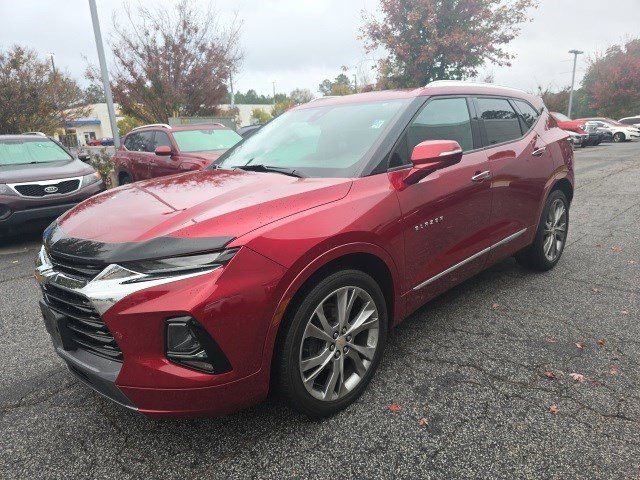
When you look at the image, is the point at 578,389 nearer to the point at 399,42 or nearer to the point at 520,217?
the point at 520,217

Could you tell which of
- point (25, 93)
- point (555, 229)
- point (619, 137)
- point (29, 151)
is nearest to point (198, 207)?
point (555, 229)

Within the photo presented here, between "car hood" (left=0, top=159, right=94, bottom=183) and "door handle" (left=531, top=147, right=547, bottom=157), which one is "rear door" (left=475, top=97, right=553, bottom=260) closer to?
"door handle" (left=531, top=147, right=547, bottom=157)

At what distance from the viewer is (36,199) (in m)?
5.82

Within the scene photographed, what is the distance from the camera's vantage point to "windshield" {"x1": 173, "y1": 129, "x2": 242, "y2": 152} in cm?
830

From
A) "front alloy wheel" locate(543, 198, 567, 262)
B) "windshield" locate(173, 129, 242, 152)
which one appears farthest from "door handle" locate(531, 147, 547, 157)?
"windshield" locate(173, 129, 242, 152)

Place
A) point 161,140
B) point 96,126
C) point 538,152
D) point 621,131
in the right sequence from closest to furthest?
point 538,152
point 161,140
point 621,131
point 96,126

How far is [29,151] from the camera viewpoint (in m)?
6.93

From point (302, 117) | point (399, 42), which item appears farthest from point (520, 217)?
point (399, 42)

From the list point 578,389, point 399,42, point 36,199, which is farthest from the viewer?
point 399,42

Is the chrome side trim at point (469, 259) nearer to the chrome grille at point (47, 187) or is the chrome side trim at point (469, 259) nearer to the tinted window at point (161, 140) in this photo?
the chrome grille at point (47, 187)

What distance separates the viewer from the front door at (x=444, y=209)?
8.86 ft

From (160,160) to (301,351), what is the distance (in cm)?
702

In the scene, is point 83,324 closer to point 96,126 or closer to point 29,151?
point 29,151

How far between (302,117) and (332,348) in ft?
6.26
